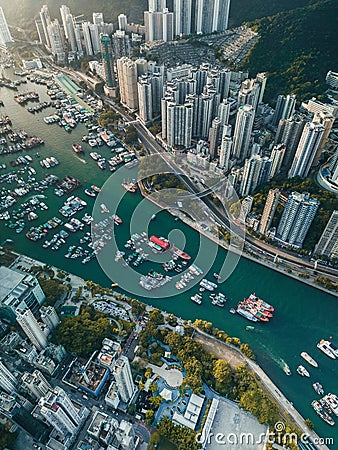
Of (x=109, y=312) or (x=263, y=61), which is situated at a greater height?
(x=263, y=61)

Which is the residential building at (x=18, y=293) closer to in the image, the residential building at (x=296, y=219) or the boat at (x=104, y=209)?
the boat at (x=104, y=209)

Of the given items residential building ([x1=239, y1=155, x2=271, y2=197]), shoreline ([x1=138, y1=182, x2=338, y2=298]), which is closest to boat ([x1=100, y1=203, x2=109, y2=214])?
shoreline ([x1=138, y1=182, x2=338, y2=298])

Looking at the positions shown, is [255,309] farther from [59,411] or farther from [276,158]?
[59,411]

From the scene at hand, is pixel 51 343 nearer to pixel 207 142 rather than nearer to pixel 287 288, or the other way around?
pixel 287 288

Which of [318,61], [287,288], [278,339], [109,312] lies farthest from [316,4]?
[109,312]

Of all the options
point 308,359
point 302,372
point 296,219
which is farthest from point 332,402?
point 296,219

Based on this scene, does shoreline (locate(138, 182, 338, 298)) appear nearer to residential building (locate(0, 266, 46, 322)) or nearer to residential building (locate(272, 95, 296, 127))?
residential building (locate(0, 266, 46, 322))

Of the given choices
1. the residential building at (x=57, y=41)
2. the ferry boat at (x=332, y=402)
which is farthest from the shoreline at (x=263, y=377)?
the residential building at (x=57, y=41)
